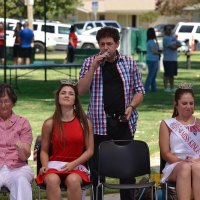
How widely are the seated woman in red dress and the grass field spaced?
3097mm

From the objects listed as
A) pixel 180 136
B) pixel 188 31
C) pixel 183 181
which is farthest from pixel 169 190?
pixel 188 31

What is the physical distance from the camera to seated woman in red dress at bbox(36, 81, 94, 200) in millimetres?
7363

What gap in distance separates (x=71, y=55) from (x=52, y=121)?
2250 cm

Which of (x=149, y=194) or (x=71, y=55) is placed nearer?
(x=149, y=194)

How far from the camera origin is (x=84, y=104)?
1739 cm

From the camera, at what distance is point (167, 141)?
25.1 ft

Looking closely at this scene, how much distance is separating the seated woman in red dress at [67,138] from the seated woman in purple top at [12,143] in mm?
163

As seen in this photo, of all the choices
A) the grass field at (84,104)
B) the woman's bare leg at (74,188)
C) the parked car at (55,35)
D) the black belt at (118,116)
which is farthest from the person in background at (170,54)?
the parked car at (55,35)

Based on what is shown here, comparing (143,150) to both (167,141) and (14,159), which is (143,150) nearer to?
(167,141)

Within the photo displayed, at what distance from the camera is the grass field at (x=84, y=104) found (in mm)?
13555

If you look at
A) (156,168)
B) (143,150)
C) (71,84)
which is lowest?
(156,168)

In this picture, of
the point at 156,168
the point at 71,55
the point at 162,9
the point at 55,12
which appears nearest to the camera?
the point at 156,168

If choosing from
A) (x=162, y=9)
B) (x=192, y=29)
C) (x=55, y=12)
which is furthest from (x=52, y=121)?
(x=162, y=9)

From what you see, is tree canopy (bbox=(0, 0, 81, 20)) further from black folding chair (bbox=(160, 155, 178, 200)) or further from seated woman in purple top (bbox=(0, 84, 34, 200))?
black folding chair (bbox=(160, 155, 178, 200))
